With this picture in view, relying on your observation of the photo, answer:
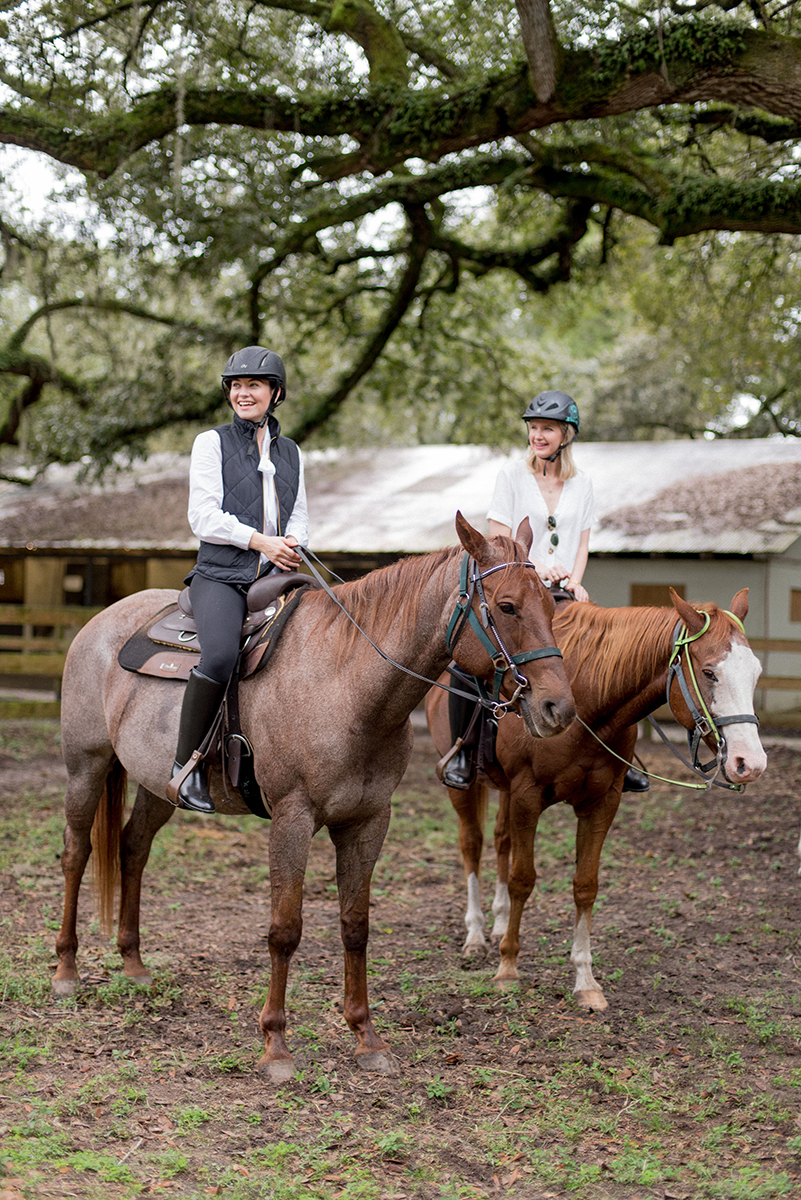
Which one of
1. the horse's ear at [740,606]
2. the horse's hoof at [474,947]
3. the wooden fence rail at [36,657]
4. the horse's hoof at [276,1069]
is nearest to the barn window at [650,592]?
the wooden fence rail at [36,657]

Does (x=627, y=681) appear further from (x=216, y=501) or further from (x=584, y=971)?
(x=216, y=501)

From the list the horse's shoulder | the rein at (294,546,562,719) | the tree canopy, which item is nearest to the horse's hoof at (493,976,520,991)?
the rein at (294,546,562,719)

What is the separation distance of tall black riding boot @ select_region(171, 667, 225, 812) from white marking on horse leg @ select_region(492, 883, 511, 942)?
6.96 feet

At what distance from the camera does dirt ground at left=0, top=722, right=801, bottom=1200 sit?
3039 millimetres

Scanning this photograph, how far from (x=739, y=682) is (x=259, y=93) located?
263 inches

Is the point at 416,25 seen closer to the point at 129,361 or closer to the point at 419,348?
the point at 419,348

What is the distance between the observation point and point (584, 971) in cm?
461

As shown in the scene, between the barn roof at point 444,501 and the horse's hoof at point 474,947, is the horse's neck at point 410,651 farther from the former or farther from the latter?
the barn roof at point 444,501

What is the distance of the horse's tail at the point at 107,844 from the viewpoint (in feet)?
15.7

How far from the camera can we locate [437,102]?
7566 millimetres

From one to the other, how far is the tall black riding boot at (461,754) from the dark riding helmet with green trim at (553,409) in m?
1.33

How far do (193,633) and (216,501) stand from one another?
66 centimetres

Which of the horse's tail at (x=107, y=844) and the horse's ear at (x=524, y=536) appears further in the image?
the horse's tail at (x=107, y=844)

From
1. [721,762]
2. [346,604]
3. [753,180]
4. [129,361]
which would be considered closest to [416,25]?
[753,180]
